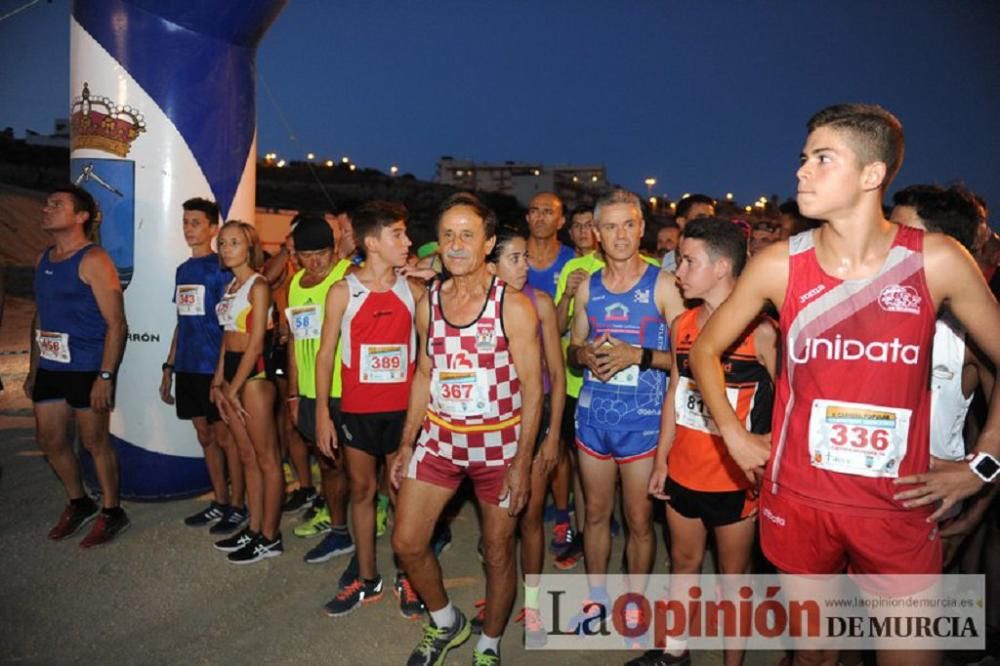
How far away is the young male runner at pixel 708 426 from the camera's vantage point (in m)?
3.12

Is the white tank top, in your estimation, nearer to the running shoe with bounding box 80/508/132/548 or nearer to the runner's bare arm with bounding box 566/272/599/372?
the runner's bare arm with bounding box 566/272/599/372

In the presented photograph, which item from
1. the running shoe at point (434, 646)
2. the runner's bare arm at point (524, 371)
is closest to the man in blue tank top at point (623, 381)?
the runner's bare arm at point (524, 371)

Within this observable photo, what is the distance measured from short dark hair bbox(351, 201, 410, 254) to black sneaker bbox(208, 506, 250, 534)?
2.59m

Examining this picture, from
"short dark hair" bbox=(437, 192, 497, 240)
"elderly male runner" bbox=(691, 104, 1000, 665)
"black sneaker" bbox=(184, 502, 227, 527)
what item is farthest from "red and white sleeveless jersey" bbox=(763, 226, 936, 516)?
"black sneaker" bbox=(184, 502, 227, 527)

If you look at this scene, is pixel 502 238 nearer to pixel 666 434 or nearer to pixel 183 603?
pixel 666 434

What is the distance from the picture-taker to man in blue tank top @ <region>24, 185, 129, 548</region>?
4988mm

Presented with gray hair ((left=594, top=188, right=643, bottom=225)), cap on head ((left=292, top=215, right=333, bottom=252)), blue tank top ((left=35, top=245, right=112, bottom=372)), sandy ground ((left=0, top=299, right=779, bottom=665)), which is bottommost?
sandy ground ((left=0, top=299, right=779, bottom=665))

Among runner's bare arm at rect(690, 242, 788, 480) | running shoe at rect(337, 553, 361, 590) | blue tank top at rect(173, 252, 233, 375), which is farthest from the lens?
blue tank top at rect(173, 252, 233, 375)

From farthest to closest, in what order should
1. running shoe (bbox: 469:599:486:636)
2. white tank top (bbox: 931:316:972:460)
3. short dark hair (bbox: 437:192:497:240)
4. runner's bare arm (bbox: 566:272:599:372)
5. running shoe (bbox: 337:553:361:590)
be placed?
running shoe (bbox: 337:553:361:590) < runner's bare arm (bbox: 566:272:599:372) < running shoe (bbox: 469:599:486:636) < short dark hair (bbox: 437:192:497:240) < white tank top (bbox: 931:316:972:460)

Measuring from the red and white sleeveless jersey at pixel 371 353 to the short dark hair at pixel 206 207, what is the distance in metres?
1.86

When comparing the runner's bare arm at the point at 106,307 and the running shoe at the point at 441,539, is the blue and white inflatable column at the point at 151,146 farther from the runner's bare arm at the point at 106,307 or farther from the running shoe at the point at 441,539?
the running shoe at the point at 441,539

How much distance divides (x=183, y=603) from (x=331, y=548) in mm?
1026

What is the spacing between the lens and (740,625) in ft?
10.4

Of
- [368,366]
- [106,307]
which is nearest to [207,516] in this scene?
[106,307]
